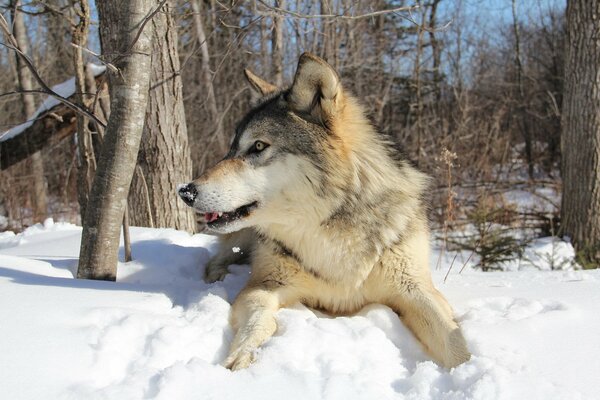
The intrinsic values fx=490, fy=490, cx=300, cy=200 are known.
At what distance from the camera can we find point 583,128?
650 cm

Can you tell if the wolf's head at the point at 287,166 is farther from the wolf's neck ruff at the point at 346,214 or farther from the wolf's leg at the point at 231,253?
the wolf's leg at the point at 231,253

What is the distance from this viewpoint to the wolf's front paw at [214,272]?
3.26 metres

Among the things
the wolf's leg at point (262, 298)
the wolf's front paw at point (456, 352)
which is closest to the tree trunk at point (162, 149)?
the wolf's leg at point (262, 298)

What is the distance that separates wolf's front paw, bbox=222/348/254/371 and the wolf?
0.95 ft

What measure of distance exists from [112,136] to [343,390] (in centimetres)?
186

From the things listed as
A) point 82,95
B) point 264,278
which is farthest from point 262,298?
point 82,95

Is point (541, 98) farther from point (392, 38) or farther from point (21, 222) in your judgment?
point (21, 222)

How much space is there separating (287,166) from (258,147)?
21 cm

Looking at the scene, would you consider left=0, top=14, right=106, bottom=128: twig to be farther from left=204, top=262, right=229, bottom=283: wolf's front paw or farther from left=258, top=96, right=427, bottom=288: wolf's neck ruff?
left=258, top=96, right=427, bottom=288: wolf's neck ruff

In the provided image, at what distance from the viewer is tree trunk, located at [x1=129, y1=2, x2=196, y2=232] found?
4.61 meters

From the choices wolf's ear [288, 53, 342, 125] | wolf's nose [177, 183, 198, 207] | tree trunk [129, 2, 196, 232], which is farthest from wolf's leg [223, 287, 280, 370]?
tree trunk [129, 2, 196, 232]

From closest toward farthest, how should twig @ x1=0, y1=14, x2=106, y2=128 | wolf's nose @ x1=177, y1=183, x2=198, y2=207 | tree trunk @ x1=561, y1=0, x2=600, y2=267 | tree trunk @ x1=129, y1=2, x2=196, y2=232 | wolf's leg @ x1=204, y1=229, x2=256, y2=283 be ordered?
wolf's nose @ x1=177, y1=183, x2=198, y2=207, twig @ x1=0, y1=14, x2=106, y2=128, wolf's leg @ x1=204, y1=229, x2=256, y2=283, tree trunk @ x1=129, y1=2, x2=196, y2=232, tree trunk @ x1=561, y1=0, x2=600, y2=267

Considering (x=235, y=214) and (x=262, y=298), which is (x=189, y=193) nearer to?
(x=235, y=214)

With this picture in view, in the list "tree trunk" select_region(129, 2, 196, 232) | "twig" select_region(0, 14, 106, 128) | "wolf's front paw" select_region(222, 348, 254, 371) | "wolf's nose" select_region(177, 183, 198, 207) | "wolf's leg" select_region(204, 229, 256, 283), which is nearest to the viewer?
"wolf's front paw" select_region(222, 348, 254, 371)
